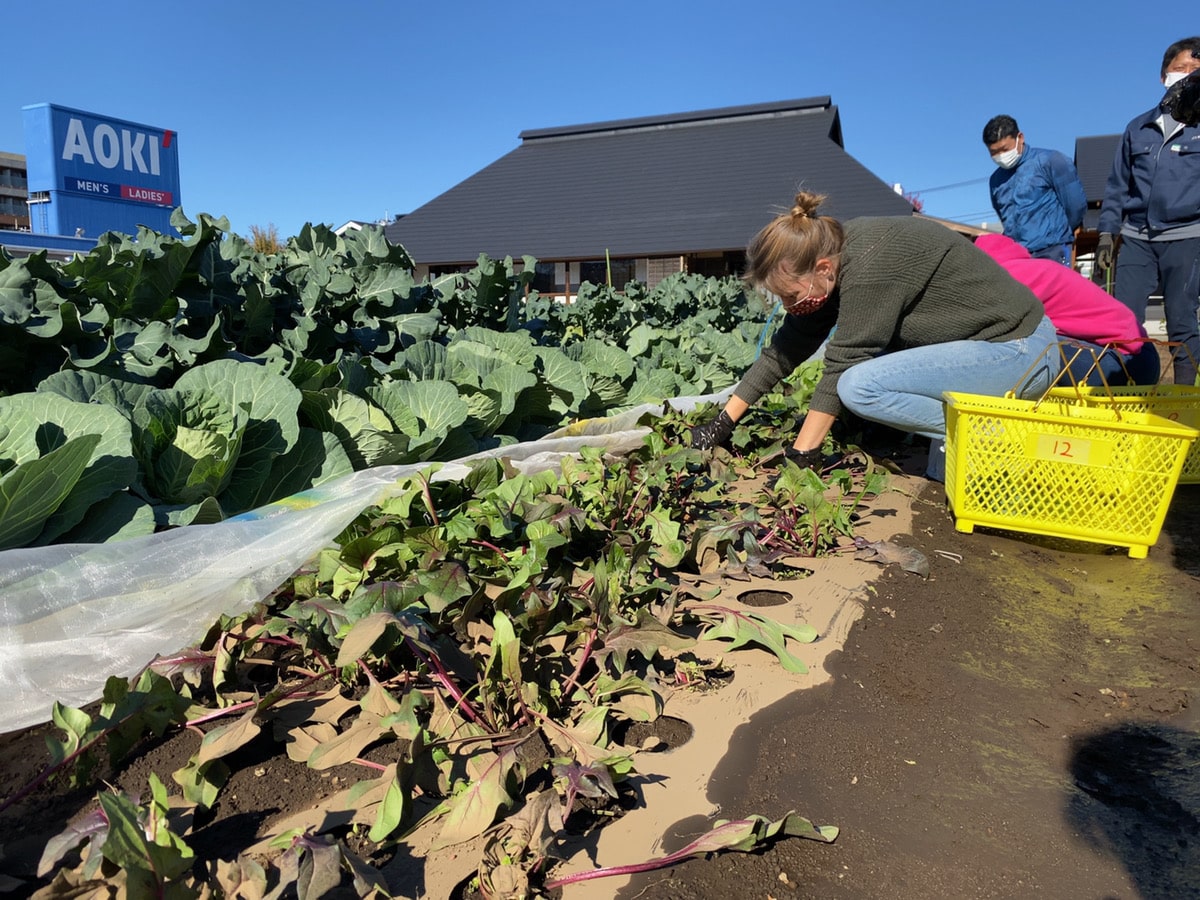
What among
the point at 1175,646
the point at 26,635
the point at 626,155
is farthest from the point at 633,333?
the point at 626,155

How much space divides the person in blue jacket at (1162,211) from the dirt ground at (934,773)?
3.10 metres

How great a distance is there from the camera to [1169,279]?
452cm

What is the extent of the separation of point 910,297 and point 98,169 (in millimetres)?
31799

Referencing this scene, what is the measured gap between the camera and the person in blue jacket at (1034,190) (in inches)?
200

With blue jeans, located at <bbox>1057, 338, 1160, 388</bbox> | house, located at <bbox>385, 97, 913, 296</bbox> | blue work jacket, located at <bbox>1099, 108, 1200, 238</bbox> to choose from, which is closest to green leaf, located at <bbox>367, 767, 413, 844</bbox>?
blue jeans, located at <bbox>1057, 338, 1160, 388</bbox>

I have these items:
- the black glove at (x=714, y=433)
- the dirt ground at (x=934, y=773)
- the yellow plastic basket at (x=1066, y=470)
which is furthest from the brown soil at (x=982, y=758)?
the black glove at (x=714, y=433)

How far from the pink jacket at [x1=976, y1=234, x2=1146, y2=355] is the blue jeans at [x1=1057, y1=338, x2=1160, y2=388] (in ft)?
0.20

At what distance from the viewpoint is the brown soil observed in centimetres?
123

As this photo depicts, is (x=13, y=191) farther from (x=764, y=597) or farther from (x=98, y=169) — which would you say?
(x=764, y=597)

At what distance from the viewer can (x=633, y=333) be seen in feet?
19.7

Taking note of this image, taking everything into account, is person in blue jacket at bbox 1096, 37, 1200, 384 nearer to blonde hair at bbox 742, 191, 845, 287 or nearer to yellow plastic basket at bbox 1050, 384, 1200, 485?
yellow plastic basket at bbox 1050, 384, 1200, 485

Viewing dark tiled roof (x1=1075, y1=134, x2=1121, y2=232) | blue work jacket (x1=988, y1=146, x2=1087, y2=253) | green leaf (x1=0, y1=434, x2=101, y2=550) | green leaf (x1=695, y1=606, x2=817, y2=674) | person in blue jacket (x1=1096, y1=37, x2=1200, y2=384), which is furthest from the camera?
dark tiled roof (x1=1075, y1=134, x2=1121, y2=232)

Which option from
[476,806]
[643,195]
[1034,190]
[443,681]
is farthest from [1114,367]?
[643,195]

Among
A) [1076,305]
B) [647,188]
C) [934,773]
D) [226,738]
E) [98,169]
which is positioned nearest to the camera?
[226,738]
